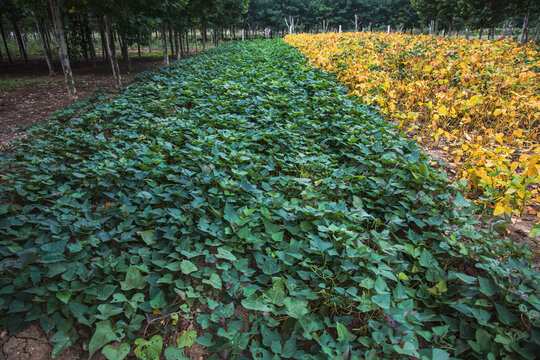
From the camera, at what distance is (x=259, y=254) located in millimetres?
1909

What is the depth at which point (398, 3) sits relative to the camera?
134ft

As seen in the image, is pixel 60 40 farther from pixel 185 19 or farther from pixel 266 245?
pixel 185 19

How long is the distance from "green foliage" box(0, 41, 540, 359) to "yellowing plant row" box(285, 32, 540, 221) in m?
0.39

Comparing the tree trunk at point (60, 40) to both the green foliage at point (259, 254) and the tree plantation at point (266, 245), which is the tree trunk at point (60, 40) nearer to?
the tree plantation at point (266, 245)

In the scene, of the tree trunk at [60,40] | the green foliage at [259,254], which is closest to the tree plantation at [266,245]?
the green foliage at [259,254]

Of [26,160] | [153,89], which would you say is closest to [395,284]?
[26,160]

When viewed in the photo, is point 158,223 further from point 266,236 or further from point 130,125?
point 130,125

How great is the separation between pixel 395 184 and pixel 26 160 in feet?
12.9

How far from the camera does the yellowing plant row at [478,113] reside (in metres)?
2.29

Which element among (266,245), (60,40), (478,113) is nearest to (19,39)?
(60,40)

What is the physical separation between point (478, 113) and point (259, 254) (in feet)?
13.4

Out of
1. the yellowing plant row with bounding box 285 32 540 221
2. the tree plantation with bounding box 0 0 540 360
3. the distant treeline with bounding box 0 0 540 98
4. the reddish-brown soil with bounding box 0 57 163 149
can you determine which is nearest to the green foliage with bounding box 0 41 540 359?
the tree plantation with bounding box 0 0 540 360

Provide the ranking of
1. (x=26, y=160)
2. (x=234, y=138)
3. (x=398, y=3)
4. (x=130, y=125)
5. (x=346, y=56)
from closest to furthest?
(x=26, y=160)
(x=234, y=138)
(x=130, y=125)
(x=346, y=56)
(x=398, y=3)

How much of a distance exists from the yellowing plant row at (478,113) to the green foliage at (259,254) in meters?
0.39
